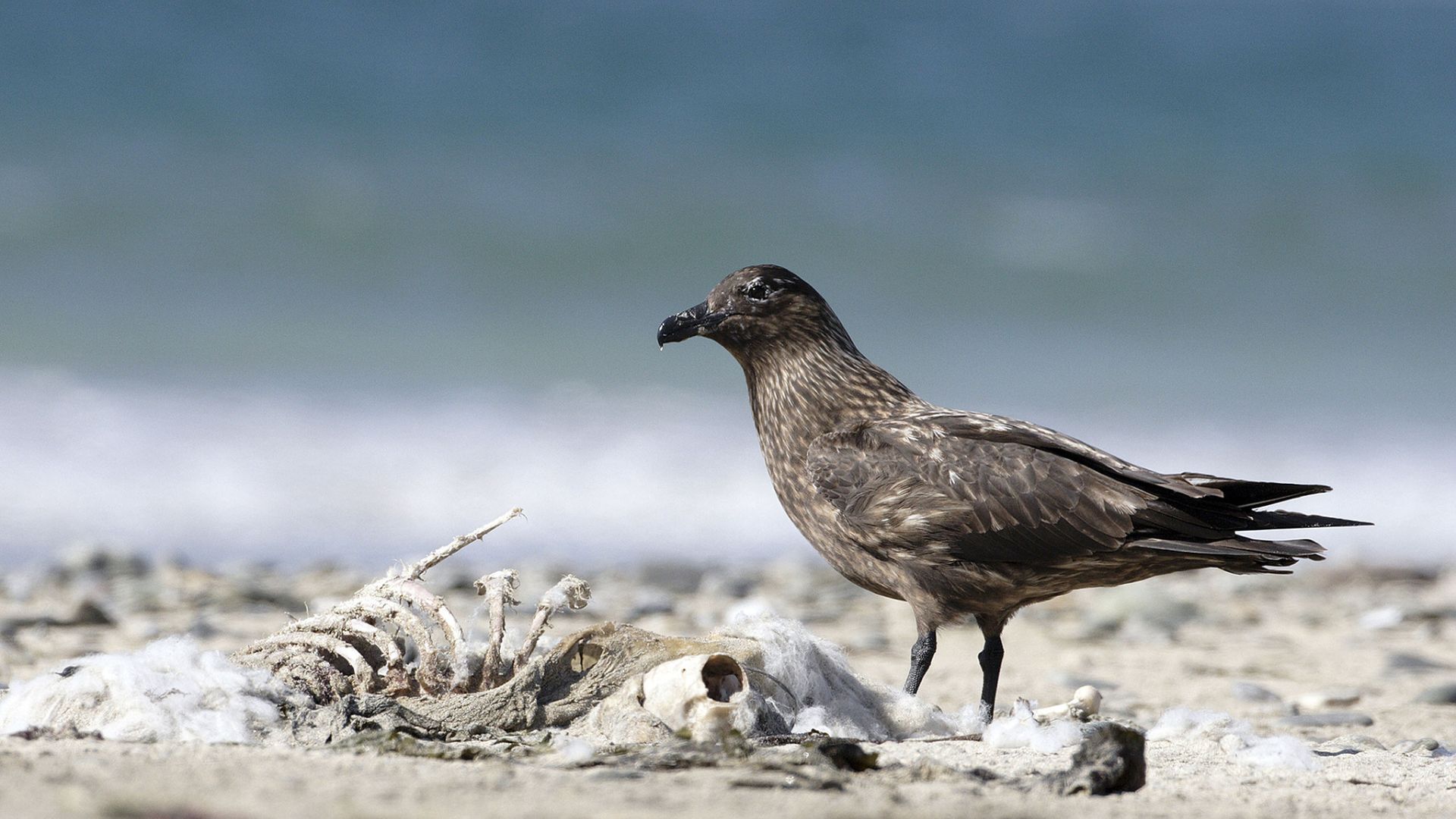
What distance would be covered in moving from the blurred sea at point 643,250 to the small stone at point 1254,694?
13.5ft

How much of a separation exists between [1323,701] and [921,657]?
2046 mm

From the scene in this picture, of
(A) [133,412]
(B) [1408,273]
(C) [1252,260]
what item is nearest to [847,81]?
(C) [1252,260]

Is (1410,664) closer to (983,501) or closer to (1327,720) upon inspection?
(1327,720)

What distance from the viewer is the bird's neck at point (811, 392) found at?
4684mm

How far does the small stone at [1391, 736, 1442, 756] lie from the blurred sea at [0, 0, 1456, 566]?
16.7 ft

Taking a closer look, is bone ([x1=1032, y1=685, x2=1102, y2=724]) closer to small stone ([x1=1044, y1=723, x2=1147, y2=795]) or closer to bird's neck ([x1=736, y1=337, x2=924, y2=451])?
small stone ([x1=1044, y1=723, x2=1147, y2=795])

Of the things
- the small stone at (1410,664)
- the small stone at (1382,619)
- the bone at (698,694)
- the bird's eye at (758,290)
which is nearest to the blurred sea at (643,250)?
the small stone at (1382,619)

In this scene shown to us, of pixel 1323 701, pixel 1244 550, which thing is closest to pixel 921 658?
pixel 1244 550

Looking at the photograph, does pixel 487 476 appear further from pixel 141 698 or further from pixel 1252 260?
pixel 1252 260

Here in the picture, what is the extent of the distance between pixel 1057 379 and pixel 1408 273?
20.4ft

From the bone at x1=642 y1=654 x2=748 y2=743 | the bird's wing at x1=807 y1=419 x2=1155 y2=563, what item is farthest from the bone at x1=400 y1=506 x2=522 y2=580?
the bird's wing at x1=807 y1=419 x2=1155 y2=563

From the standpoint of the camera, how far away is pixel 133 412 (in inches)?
440

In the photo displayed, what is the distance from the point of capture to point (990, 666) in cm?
429

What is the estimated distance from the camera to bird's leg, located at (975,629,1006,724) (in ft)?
13.9
